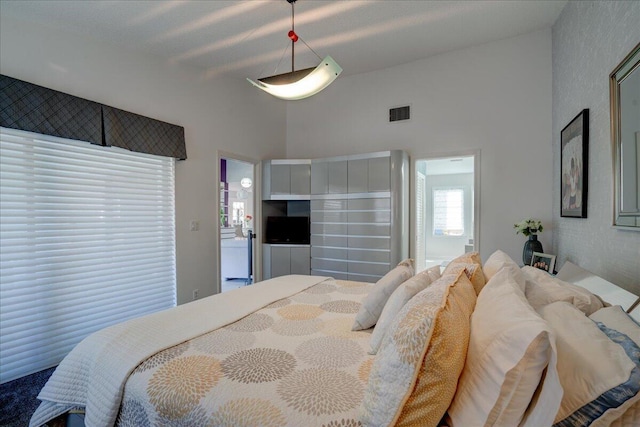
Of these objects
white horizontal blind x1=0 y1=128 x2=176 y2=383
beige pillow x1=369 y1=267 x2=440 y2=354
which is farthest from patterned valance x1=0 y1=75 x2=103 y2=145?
beige pillow x1=369 y1=267 x2=440 y2=354

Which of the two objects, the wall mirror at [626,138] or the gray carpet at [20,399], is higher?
the wall mirror at [626,138]

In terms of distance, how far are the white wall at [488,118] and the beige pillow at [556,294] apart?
2.24 metres

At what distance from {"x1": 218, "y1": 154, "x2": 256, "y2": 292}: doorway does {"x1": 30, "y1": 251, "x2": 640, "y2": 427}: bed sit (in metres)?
3.14

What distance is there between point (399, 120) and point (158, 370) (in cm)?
383

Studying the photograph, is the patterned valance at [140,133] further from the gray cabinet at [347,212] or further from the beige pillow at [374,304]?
the beige pillow at [374,304]

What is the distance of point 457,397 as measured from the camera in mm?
853

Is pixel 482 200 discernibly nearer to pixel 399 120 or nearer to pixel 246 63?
pixel 399 120

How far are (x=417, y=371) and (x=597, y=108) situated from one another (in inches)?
87.0

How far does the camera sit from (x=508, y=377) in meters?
0.72

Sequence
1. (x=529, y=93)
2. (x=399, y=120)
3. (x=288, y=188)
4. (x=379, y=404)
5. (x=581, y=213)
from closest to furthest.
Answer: (x=379, y=404) < (x=581, y=213) < (x=529, y=93) < (x=399, y=120) < (x=288, y=188)

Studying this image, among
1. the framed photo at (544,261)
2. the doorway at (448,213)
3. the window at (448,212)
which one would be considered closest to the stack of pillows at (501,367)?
the framed photo at (544,261)

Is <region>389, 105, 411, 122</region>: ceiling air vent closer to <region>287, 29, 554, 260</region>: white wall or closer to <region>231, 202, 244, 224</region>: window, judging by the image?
<region>287, 29, 554, 260</region>: white wall

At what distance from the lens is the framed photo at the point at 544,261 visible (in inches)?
103

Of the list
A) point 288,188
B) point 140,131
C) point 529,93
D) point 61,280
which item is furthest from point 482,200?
point 61,280
